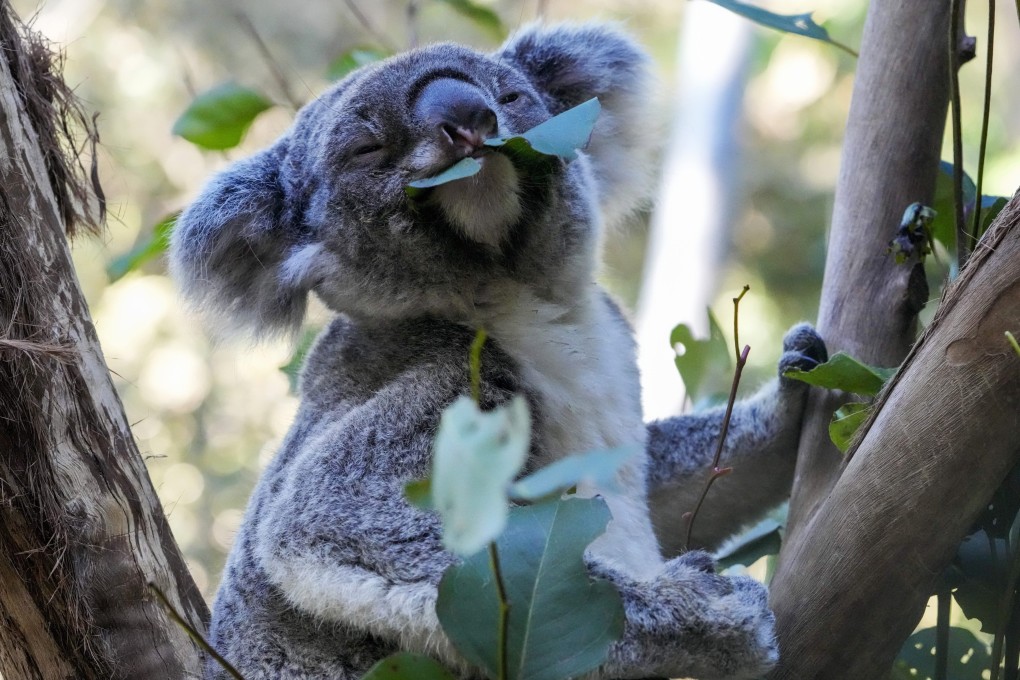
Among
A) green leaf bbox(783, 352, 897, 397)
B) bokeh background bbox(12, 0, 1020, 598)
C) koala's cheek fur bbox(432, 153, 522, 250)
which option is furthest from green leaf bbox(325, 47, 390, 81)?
bokeh background bbox(12, 0, 1020, 598)

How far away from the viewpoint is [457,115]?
2.12m

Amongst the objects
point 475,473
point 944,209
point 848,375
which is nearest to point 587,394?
point 848,375

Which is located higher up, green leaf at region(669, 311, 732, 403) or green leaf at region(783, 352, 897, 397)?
green leaf at region(669, 311, 732, 403)

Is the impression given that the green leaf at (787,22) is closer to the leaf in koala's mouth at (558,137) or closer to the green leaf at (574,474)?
the leaf in koala's mouth at (558,137)

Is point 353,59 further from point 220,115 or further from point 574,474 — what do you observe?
point 574,474

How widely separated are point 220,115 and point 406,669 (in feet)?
6.68

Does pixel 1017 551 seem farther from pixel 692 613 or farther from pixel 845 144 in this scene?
pixel 845 144

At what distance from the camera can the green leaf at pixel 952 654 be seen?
1673 millimetres

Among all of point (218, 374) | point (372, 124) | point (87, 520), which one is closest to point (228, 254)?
point (372, 124)

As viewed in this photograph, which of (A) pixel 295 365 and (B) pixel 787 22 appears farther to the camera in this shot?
(A) pixel 295 365

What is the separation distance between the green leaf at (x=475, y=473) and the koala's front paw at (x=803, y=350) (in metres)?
1.61

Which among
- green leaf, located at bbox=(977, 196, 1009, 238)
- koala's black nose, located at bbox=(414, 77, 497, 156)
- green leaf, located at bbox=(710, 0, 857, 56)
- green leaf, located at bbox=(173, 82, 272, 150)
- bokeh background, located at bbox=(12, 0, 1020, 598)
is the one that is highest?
bokeh background, located at bbox=(12, 0, 1020, 598)

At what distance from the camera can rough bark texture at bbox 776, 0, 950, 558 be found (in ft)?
7.16

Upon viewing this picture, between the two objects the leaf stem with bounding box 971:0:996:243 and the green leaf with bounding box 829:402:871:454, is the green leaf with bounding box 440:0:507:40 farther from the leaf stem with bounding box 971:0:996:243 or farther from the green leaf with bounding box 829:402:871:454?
the green leaf with bounding box 829:402:871:454
